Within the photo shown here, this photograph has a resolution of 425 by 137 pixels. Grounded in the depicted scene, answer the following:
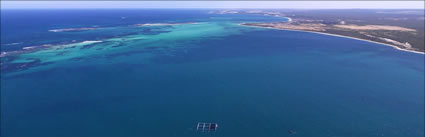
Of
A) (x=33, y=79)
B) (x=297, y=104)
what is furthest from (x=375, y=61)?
(x=33, y=79)

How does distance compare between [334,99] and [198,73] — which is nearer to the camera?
[334,99]

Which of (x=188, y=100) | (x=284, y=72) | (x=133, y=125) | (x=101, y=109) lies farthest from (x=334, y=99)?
(x=101, y=109)

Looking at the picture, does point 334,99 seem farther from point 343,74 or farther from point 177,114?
point 177,114

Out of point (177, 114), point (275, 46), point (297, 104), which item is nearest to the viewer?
point (177, 114)

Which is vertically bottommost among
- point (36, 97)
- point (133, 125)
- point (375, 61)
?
point (133, 125)

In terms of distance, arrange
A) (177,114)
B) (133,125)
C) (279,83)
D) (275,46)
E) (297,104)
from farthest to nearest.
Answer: (275,46) → (279,83) → (297,104) → (177,114) → (133,125)

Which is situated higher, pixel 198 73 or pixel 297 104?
pixel 198 73
